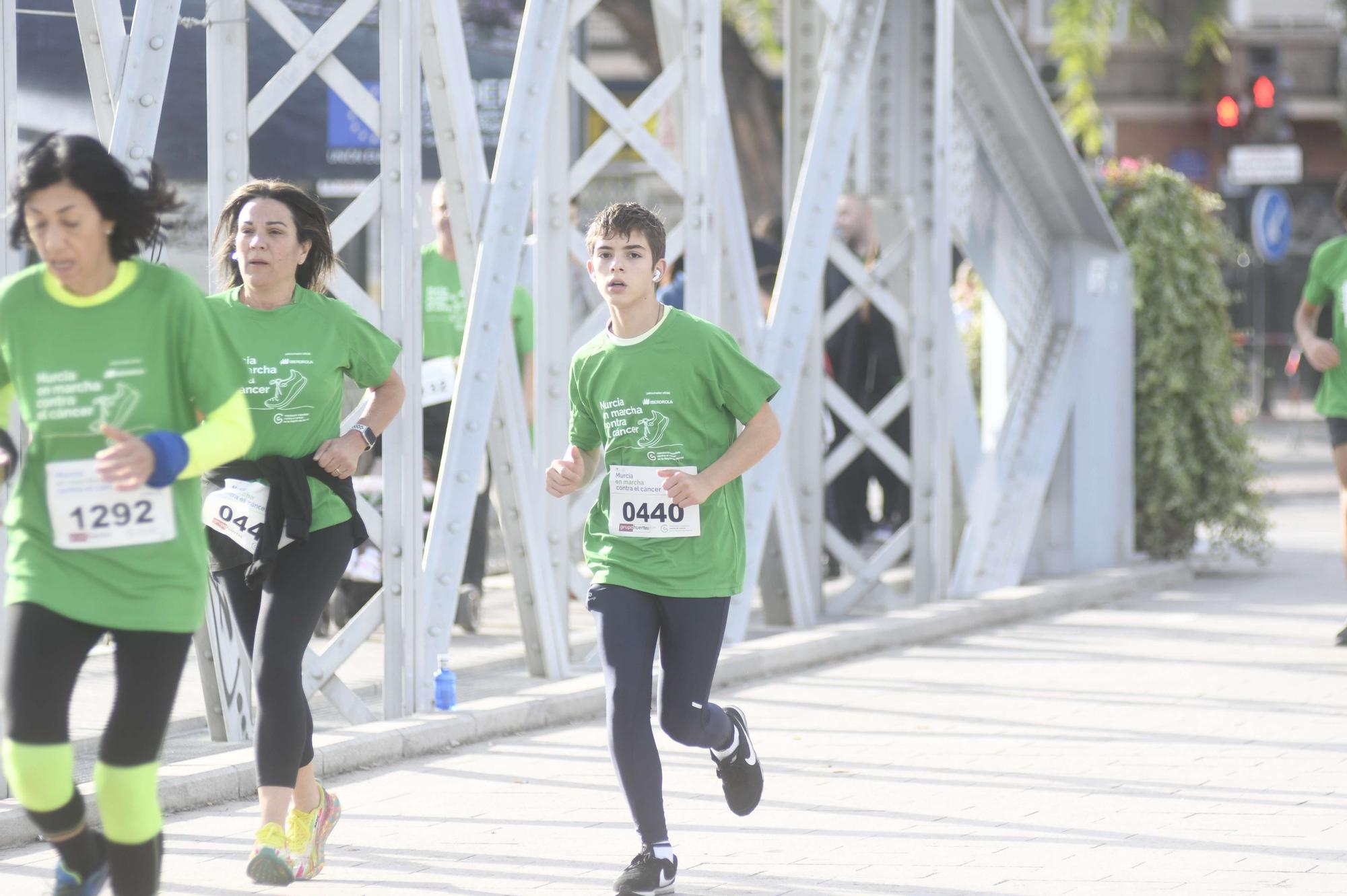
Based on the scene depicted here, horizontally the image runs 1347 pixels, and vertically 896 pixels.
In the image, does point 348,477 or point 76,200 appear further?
point 348,477

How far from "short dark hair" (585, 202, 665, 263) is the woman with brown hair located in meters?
0.70

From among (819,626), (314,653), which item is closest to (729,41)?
(819,626)

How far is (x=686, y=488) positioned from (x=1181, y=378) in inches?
301

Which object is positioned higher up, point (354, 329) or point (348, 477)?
point (354, 329)

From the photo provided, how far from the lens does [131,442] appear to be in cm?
405

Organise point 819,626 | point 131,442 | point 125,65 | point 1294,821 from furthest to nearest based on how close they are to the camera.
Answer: point 819,626 → point 125,65 → point 1294,821 → point 131,442

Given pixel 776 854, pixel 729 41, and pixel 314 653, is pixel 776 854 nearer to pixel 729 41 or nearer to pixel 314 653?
pixel 314 653

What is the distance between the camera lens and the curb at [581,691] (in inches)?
252

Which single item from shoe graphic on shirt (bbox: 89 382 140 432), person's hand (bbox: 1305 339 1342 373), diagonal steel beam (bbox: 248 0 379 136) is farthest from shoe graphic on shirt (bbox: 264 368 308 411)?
person's hand (bbox: 1305 339 1342 373)

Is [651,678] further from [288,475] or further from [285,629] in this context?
[288,475]

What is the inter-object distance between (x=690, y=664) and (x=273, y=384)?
1267mm

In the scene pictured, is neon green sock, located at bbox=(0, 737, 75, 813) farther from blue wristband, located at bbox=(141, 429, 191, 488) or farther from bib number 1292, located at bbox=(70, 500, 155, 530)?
blue wristband, located at bbox=(141, 429, 191, 488)

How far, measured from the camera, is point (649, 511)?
536cm

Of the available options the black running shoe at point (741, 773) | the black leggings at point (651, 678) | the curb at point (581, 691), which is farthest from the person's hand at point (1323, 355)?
the black leggings at point (651, 678)
